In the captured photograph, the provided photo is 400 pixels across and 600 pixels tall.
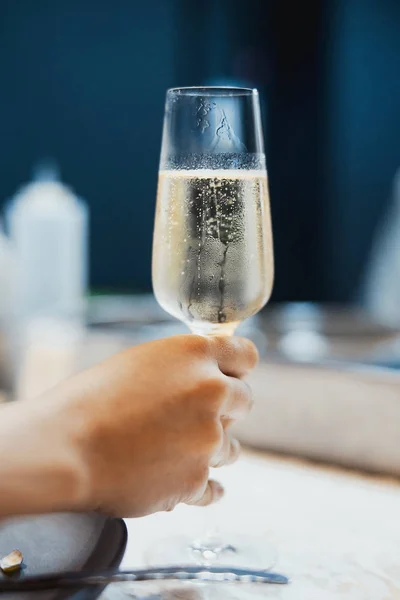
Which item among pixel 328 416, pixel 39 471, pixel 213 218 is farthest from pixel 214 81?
pixel 39 471

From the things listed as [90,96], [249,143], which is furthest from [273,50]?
[249,143]

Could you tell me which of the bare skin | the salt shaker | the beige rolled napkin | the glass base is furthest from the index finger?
the salt shaker

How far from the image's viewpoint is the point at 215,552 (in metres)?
0.73

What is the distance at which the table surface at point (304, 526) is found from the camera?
62 cm

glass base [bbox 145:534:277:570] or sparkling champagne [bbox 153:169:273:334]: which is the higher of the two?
sparkling champagne [bbox 153:169:273:334]

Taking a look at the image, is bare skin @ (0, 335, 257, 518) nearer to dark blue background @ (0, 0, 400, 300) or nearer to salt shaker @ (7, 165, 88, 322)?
salt shaker @ (7, 165, 88, 322)

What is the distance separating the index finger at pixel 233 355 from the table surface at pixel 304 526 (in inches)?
6.9

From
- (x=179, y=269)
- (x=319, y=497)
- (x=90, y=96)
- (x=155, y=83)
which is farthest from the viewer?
(x=155, y=83)

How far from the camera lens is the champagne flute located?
74 centimetres

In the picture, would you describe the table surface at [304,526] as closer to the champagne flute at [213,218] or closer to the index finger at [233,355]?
the champagne flute at [213,218]

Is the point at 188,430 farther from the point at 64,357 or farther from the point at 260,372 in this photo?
the point at 64,357

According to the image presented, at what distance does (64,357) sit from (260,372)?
0.42 metres

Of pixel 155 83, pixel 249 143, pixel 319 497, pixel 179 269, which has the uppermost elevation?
pixel 155 83

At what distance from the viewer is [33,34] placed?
127 inches
